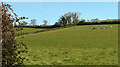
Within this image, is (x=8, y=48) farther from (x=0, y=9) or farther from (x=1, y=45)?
(x=0, y=9)

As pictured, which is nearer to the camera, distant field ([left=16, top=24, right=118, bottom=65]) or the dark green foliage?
the dark green foliage

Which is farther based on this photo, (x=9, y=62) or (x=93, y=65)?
(x=93, y=65)

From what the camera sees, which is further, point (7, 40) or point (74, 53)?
point (74, 53)

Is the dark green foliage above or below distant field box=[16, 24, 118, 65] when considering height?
above

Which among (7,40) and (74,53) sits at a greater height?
(7,40)

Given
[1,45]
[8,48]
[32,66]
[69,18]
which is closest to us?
[1,45]

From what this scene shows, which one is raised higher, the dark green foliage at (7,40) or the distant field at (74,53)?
the dark green foliage at (7,40)

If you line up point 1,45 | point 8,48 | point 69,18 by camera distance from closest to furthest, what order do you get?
1. point 1,45
2. point 8,48
3. point 69,18

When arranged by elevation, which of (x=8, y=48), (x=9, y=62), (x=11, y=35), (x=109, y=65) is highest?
(x=11, y=35)

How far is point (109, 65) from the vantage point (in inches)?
427

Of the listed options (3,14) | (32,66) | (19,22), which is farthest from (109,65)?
(3,14)

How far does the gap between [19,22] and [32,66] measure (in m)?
5.56

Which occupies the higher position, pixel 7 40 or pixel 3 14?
pixel 3 14

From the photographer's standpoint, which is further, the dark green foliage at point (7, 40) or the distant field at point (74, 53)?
the distant field at point (74, 53)
